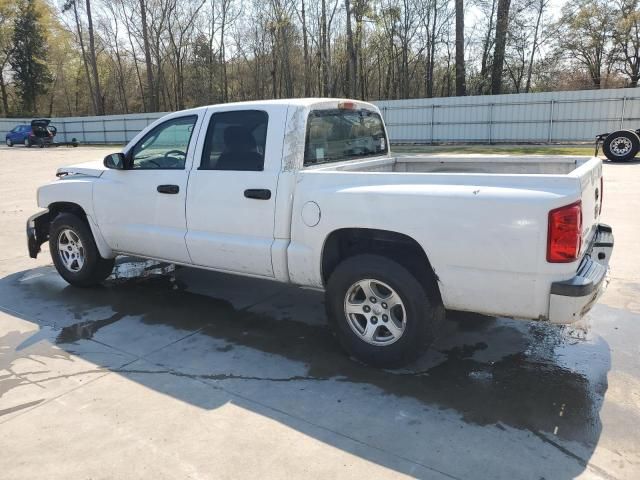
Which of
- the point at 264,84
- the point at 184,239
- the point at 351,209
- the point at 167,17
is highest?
the point at 167,17

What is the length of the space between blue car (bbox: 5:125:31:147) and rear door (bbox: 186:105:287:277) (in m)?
36.7

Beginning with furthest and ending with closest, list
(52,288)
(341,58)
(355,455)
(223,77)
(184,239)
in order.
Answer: (223,77) < (341,58) < (52,288) < (184,239) < (355,455)

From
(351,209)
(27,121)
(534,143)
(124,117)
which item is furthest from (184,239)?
(27,121)

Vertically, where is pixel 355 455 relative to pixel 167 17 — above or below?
below

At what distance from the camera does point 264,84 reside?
175 feet

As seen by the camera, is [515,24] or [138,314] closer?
[138,314]

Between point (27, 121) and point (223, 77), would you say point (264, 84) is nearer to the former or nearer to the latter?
point (223, 77)

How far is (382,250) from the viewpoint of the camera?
3.94 meters

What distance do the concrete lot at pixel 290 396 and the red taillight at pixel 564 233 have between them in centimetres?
99

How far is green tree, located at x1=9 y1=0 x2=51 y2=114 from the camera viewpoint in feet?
167

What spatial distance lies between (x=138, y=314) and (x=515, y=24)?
122 feet

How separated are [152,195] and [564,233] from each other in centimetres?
359

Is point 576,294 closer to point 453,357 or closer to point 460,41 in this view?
point 453,357

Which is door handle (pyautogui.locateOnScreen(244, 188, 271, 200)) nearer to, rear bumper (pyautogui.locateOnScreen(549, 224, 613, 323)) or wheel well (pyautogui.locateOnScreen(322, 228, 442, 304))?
wheel well (pyautogui.locateOnScreen(322, 228, 442, 304))
